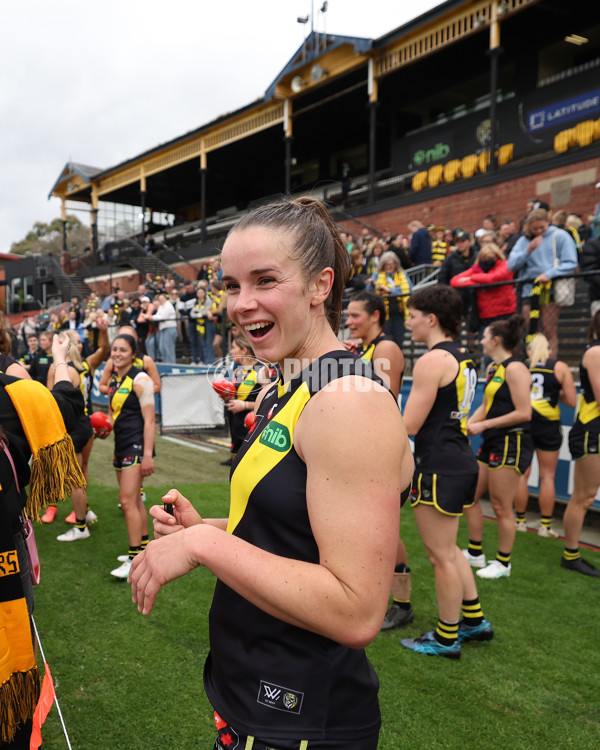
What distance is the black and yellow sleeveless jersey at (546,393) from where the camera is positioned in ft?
19.4

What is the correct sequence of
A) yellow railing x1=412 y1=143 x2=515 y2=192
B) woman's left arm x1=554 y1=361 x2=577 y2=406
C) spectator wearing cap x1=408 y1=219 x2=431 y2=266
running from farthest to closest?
1. yellow railing x1=412 y1=143 x2=515 y2=192
2. spectator wearing cap x1=408 y1=219 x2=431 y2=266
3. woman's left arm x1=554 y1=361 x2=577 y2=406

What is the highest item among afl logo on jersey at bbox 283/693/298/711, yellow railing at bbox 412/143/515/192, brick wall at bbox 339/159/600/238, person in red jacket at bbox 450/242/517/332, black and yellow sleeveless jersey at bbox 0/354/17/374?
yellow railing at bbox 412/143/515/192

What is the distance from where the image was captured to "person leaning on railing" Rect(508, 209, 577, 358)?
6.82m

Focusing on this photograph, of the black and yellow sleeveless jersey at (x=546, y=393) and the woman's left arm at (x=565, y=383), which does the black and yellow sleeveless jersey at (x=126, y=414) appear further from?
the woman's left arm at (x=565, y=383)

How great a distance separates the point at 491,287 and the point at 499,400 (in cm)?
282

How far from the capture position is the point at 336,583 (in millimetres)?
1055

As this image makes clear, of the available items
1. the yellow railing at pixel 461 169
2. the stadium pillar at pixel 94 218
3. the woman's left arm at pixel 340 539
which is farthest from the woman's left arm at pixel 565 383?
the stadium pillar at pixel 94 218

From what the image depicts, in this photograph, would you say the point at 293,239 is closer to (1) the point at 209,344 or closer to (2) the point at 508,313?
(2) the point at 508,313

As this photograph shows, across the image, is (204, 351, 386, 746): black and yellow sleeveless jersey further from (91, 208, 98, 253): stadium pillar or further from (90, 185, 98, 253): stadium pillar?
(91, 208, 98, 253): stadium pillar

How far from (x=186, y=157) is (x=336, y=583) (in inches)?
1047

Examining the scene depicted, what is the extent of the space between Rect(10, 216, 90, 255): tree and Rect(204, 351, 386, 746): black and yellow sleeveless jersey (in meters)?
63.3

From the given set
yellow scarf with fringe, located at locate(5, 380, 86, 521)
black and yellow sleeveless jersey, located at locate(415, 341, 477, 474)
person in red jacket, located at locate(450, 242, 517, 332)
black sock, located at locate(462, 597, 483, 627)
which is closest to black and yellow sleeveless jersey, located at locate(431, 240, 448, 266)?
person in red jacket, located at locate(450, 242, 517, 332)

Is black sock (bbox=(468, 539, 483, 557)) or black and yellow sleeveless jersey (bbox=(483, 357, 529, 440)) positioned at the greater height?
black and yellow sleeveless jersey (bbox=(483, 357, 529, 440))

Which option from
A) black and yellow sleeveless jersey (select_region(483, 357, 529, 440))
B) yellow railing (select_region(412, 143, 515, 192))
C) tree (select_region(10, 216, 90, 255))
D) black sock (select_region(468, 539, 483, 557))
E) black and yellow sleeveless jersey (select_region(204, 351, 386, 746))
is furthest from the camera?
tree (select_region(10, 216, 90, 255))
